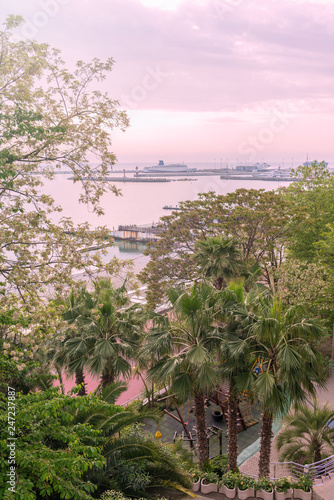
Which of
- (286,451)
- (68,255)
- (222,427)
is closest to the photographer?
(68,255)

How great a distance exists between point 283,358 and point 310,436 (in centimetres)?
407

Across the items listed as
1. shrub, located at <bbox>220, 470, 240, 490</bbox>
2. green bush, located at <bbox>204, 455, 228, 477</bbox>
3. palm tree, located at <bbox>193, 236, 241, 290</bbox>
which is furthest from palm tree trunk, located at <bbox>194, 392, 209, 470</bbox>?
palm tree, located at <bbox>193, 236, 241, 290</bbox>

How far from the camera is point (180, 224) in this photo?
73.2 feet

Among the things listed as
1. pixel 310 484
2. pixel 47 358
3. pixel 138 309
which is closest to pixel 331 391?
pixel 310 484

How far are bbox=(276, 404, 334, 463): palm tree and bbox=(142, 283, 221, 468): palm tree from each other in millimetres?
2352

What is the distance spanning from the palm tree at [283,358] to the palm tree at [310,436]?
7.88 feet

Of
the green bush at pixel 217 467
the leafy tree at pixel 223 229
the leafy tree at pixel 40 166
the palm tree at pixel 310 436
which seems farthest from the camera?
the leafy tree at pixel 223 229

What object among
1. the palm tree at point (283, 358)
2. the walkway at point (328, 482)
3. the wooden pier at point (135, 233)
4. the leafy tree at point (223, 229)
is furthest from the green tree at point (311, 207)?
the wooden pier at point (135, 233)

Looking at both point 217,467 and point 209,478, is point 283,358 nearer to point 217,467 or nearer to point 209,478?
point 209,478

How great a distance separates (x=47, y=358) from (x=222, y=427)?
674cm

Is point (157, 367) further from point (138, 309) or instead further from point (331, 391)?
point (331, 391)

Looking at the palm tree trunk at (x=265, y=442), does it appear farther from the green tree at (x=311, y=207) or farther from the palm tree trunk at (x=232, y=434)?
the green tree at (x=311, y=207)

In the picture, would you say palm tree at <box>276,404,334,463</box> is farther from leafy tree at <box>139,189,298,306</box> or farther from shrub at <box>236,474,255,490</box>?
leafy tree at <box>139,189,298,306</box>

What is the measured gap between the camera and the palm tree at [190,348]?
26.8 feet
